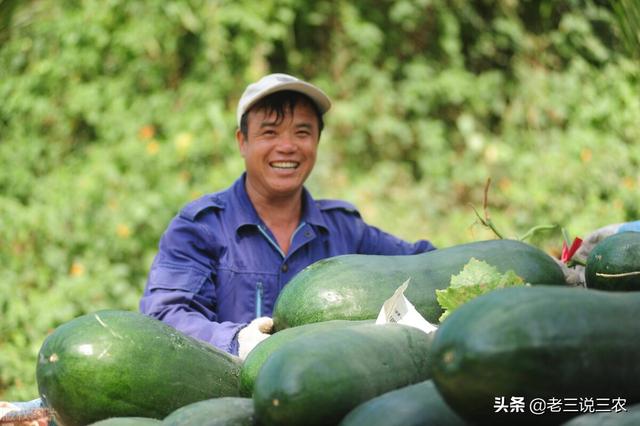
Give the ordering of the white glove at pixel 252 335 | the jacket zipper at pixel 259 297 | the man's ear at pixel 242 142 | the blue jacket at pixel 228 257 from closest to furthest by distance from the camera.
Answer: the white glove at pixel 252 335 < the blue jacket at pixel 228 257 < the jacket zipper at pixel 259 297 < the man's ear at pixel 242 142

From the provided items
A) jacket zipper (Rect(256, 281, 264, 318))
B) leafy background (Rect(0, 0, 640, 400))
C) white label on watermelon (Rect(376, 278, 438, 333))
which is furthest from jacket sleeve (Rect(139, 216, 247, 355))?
leafy background (Rect(0, 0, 640, 400))

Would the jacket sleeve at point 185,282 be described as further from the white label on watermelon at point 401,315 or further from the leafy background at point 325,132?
the leafy background at point 325,132

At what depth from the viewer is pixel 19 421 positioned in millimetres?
2029

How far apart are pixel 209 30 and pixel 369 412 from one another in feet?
20.3

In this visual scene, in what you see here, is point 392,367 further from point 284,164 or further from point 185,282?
point 284,164

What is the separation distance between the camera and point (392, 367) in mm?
1602

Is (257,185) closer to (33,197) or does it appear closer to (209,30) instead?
(33,197)

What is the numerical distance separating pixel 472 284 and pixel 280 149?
4.87 feet

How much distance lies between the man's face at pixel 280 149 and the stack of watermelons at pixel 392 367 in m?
1.14

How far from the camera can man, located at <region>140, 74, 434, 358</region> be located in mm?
3045

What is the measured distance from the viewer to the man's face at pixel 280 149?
10.9 ft

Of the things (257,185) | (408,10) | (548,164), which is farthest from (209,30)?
(257,185)

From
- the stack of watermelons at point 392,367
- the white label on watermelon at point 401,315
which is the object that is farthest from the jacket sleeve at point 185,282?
the white label on watermelon at point 401,315

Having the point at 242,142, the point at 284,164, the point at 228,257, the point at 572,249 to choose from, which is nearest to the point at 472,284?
the point at 572,249
